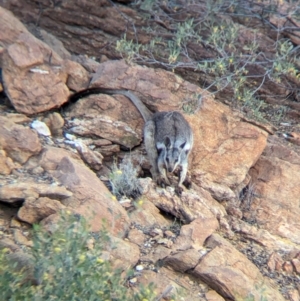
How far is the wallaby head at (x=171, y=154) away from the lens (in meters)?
8.48

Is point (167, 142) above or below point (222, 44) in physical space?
below

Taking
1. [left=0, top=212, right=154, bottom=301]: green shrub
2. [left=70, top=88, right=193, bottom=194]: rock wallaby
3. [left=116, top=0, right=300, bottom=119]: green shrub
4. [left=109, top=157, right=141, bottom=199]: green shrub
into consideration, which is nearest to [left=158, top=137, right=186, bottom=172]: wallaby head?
[left=70, top=88, right=193, bottom=194]: rock wallaby

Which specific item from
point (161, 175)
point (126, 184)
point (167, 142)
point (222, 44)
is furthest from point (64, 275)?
point (222, 44)

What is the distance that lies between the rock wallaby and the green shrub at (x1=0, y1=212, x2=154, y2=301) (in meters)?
3.28

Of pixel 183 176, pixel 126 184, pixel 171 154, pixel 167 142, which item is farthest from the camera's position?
pixel 167 142

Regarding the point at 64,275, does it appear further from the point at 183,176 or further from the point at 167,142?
the point at 167,142

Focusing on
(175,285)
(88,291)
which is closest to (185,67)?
(175,285)

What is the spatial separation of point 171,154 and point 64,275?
12.6 ft

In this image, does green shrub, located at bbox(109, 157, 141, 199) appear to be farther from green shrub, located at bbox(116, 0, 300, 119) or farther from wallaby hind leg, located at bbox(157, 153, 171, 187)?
green shrub, located at bbox(116, 0, 300, 119)

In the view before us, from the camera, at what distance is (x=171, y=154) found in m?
8.55

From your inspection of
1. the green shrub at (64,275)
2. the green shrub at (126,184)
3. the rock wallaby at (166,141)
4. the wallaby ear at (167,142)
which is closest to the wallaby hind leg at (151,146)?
the rock wallaby at (166,141)

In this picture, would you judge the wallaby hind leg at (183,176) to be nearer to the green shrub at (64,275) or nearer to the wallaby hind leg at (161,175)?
the wallaby hind leg at (161,175)

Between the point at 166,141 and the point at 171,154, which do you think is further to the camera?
the point at 166,141

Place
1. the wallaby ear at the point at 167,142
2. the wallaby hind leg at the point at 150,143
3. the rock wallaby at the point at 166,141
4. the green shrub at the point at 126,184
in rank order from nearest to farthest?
the green shrub at the point at 126,184
the rock wallaby at the point at 166,141
the wallaby hind leg at the point at 150,143
the wallaby ear at the point at 167,142
